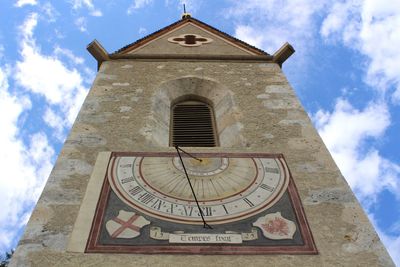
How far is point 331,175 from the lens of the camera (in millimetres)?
5258

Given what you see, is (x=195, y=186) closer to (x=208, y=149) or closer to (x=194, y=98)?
(x=208, y=149)

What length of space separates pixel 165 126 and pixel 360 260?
3.47 metres

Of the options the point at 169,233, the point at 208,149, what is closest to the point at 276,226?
the point at 169,233

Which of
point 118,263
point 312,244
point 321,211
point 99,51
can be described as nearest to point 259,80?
point 99,51

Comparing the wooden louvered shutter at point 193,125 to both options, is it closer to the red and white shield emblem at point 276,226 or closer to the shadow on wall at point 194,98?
the shadow on wall at point 194,98

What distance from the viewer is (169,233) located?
4.30 metres

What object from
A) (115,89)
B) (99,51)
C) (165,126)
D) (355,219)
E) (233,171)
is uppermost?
(99,51)

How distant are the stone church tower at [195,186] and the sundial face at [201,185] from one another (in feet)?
0.03

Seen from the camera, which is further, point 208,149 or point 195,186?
point 208,149

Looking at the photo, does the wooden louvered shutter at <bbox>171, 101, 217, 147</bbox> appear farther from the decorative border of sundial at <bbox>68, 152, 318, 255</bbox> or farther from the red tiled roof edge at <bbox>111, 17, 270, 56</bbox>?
the decorative border of sundial at <bbox>68, 152, 318, 255</bbox>

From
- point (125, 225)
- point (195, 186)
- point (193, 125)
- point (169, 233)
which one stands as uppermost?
point (193, 125)

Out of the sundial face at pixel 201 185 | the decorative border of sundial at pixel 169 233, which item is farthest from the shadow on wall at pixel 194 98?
the decorative border of sundial at pixel 169 233

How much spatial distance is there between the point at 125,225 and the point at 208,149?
5.50ft

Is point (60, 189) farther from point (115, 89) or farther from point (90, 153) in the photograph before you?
point (115, 89)
